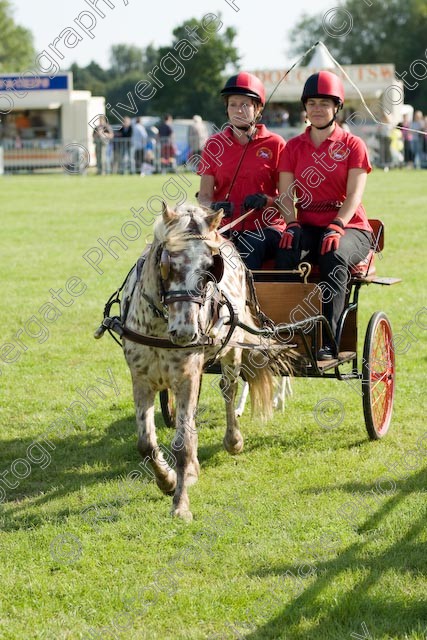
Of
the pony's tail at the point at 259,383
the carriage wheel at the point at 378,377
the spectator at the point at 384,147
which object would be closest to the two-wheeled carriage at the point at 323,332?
the carriage wheel at the point at 378,377

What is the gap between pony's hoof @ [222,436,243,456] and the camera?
5812 mm

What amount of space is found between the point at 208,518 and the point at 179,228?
5.08ft

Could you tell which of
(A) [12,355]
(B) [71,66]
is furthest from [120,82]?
(A) [12,355]

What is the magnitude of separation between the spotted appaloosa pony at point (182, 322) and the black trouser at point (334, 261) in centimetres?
46

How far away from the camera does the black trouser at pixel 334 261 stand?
224 inches

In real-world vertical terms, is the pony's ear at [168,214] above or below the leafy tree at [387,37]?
below

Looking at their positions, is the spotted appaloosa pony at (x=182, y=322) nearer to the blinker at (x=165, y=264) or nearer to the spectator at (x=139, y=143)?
the blinker at (x=165, y=264)

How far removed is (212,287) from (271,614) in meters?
1.58

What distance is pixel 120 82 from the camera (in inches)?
4213

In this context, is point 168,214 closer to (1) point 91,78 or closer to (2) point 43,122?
(2) point 43,122

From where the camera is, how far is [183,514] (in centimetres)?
475

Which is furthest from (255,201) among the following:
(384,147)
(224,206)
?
(384,147)

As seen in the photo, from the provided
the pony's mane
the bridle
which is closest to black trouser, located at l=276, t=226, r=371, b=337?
the pony's mane

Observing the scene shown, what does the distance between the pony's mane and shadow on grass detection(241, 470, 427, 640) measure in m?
1.56
